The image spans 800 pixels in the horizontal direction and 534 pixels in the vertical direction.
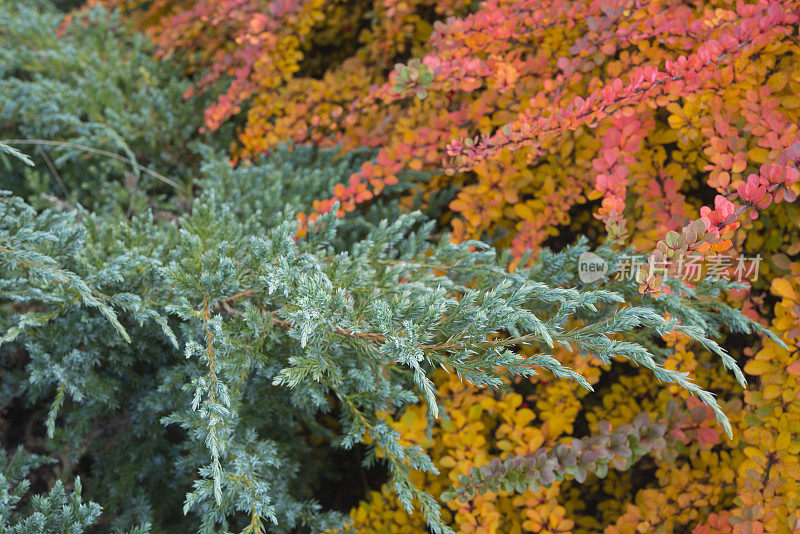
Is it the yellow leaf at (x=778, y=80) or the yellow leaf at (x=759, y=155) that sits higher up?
the yellow leaf at (x=778, y=80)

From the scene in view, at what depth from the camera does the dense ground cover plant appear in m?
1.15

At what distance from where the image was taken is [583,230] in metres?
1.82

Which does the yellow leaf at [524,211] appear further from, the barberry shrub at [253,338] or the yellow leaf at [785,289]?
the yellow leaf at [785,289]

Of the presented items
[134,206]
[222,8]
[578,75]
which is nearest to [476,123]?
[578,75]

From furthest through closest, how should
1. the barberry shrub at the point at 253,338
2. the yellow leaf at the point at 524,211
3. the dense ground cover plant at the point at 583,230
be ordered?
the yellow leaf at the point at 524,211, the dense ground cover plant at the point at 583,230, the barberry shrub at the point at 253,338

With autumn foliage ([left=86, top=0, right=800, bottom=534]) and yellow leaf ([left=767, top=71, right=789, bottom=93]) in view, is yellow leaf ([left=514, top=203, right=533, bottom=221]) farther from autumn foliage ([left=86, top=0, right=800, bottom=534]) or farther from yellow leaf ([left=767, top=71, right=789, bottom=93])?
yellow leaf ([left=767, top=71, right=789, bottom=93])

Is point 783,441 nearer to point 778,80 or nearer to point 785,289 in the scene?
point 785,289

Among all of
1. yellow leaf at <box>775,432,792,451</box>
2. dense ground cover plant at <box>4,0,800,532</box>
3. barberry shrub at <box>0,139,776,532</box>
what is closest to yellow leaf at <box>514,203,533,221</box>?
dense ground cover plant at <box>4,0,800,532</box>

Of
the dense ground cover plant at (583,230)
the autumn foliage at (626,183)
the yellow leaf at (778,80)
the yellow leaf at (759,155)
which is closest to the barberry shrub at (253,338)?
the dense ground cover plant at (583,230)

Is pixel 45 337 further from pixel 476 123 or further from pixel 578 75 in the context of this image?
pixel 578 75

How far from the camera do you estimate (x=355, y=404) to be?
1273 millimetres

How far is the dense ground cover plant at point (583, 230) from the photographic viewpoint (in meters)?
1.15

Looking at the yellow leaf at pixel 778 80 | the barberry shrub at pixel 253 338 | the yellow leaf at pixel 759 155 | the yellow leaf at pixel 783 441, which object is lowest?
the yellow leaf at pixel 783 441

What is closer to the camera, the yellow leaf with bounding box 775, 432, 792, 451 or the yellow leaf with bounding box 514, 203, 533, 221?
the yellow leaf with bounding box 775, 432, 792, 451
